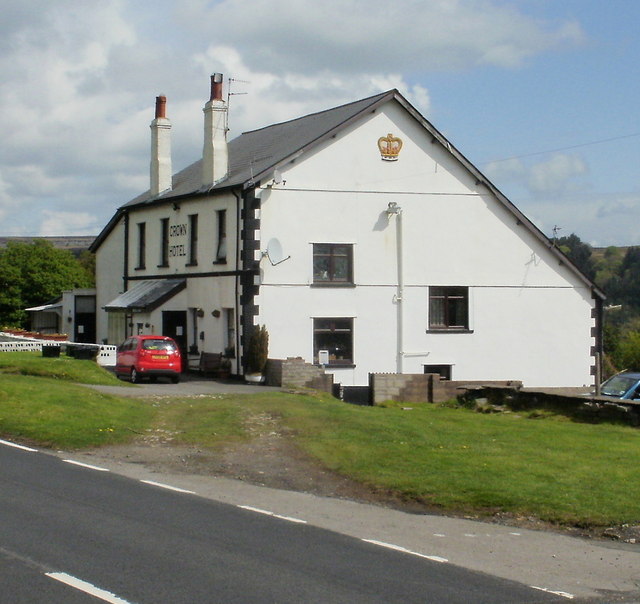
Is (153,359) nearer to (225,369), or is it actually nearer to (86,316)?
(225,369)

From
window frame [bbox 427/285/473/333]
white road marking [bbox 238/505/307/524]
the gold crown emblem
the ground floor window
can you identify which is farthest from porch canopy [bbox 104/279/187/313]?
white road marking [bbox 238/505/307/524]

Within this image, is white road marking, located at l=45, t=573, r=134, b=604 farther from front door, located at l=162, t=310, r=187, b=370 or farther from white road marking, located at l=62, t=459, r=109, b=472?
front door, located at l=162, t=310, r=187, b=370

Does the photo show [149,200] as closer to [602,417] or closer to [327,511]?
[602,417]

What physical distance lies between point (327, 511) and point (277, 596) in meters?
4.32

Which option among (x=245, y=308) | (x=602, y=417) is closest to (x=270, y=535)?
(x=602, y=417)

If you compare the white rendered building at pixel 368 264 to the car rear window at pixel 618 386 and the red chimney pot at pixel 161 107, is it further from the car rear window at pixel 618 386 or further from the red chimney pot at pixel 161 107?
the car rear window at pixel 618 386

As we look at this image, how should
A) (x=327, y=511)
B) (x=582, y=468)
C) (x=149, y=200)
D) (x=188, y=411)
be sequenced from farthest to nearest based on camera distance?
(x=149, y=200), (x=188, y=411), (x=582, y=468), (x=327, y=511)

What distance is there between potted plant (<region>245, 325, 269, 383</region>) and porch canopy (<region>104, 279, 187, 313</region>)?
5.94 meters

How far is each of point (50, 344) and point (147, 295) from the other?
4075 millimetres

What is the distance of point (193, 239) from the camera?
126 ft

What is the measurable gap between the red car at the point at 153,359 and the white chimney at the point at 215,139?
6749 millimetres

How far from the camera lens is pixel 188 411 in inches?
885

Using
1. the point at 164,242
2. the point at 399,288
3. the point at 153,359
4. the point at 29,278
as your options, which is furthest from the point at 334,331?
the point at 29,278

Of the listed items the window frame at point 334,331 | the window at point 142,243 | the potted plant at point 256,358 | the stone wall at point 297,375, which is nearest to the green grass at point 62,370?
the potted plant at point 256,358
